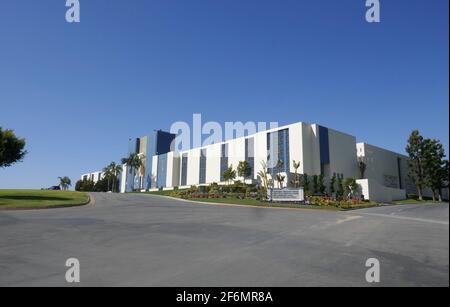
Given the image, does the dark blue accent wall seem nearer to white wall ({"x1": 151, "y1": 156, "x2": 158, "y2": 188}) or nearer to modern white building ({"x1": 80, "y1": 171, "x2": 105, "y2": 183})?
white wall ({"x1": 151, "y1": 156, "x2": 158, "y2": 188})

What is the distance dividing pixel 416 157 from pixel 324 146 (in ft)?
79.8

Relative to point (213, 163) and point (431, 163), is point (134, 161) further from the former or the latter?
point (431, 163)

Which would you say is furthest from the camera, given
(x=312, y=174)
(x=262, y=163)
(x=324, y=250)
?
(x=262, y=163)

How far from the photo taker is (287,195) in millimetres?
36562

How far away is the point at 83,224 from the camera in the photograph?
13500 millimetres

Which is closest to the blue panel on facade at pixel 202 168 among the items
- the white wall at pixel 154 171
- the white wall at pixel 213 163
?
the white wall at pixel 213 163

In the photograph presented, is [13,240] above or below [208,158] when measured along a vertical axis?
below

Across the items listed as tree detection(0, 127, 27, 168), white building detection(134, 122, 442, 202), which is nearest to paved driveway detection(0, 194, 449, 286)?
tree detection(0, 127, 27, 168)

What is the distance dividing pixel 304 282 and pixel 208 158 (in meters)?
86.7

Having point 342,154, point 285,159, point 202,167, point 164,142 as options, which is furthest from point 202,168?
point 342,154

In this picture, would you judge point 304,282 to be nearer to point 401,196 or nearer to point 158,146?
point 401,196

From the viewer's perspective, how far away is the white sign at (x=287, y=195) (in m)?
35.9

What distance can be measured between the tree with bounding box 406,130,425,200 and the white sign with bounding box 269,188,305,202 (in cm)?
5227

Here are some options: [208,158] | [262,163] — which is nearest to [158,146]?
[208,158]
